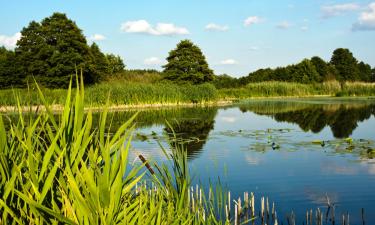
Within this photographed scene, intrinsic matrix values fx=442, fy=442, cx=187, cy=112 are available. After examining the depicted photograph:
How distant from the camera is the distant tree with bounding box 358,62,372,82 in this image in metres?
83.2

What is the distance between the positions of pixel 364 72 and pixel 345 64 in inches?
306

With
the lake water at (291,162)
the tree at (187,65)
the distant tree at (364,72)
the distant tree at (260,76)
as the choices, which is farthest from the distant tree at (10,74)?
the distant tree at (364,72)

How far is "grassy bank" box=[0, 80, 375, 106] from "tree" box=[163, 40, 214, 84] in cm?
406

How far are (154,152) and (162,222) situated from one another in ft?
35.9

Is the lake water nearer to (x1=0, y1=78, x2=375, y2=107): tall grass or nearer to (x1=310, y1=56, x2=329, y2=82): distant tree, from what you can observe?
(x1=0, y1=78, x2=375, y2=107): tall grass

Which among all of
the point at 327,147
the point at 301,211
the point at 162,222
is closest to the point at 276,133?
the point at 327,147

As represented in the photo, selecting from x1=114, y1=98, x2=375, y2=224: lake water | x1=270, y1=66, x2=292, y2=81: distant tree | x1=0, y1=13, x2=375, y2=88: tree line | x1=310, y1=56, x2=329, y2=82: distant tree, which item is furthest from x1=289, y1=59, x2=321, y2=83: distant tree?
x1=114, y1=98, x2=375, y2=224: lake water

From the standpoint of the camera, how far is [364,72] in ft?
283

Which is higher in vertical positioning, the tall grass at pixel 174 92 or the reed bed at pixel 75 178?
the tall grass at pixel 174 92

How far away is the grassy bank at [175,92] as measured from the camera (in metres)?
35.5

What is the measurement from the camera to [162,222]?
→ 353 centimetres

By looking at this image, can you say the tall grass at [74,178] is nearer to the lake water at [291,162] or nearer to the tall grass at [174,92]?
the lake water at [291,162]

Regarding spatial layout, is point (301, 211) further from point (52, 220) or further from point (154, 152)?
point (154, 152)

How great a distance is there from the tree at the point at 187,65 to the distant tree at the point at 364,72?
130ft
